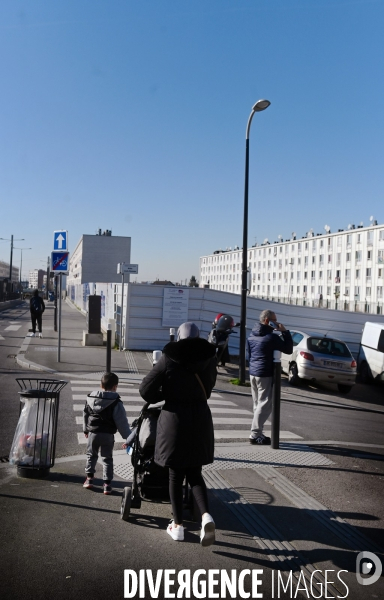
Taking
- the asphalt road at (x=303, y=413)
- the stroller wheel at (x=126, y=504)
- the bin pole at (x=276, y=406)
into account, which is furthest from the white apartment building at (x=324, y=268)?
the stroller wheel at (x=126, y=504)

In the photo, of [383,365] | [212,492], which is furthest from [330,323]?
[212,492]

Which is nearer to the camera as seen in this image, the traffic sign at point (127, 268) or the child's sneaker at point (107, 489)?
the child's sneaker at point (107, 489)

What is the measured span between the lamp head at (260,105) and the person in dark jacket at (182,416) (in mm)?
11162

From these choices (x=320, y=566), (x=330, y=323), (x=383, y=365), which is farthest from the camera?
(x=330, y=323)

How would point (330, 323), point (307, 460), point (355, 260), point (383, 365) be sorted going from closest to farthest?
point (307, 460), point (383, 365), point (330, 323), point (355, 260)

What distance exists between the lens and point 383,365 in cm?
1698

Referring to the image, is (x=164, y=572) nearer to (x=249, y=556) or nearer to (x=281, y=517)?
(x=249, y=556)

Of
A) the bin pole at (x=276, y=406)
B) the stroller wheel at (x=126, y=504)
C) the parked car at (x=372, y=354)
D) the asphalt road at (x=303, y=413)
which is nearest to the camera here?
the stroller wheel at (x=126, y=504)

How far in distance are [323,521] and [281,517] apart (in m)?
0.37

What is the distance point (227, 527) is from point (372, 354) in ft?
45.3

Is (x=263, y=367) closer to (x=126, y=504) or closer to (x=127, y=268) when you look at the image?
(x=126, y=504)

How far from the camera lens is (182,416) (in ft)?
14.9

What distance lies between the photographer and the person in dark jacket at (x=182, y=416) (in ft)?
14.8

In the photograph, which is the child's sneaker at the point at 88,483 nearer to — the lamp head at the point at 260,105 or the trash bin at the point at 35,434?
the trash bin at the point at 35,434
